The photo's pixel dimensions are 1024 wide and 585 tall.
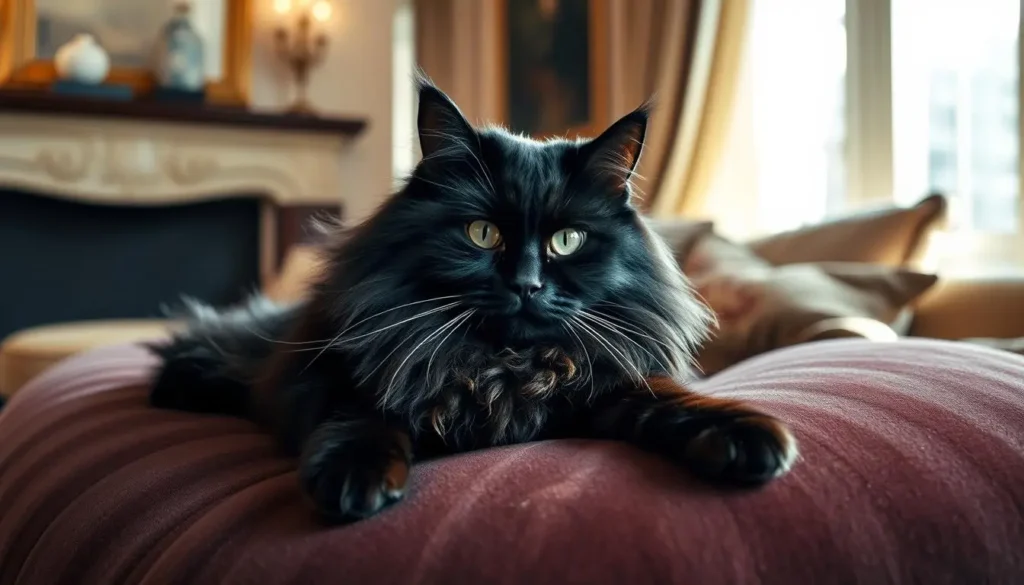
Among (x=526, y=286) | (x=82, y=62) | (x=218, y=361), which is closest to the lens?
(x=526, y=286)

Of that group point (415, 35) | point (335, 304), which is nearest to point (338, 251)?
point (335, 304)

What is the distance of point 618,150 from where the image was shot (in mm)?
992

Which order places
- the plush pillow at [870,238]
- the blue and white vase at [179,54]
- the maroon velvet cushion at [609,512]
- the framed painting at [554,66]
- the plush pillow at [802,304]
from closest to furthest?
1. the maroon velvet cushion at [609,512]
2. the plush pillow at [802,304]
3. the plush pillow at [870,238]
4. the framed painting at [554,66]
5. the blue and white vase at [179,54]

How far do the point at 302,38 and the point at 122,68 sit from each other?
2.66 ft

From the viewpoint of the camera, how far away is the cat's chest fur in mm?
880

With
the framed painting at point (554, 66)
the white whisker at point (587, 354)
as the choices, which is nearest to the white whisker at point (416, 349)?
the white whisker at point (587, 354)

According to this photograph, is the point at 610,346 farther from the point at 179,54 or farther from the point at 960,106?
the point at 179,54

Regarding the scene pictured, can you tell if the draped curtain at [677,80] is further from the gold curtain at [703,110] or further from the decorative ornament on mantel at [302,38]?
the decorative ornament on mantel at [302,38]

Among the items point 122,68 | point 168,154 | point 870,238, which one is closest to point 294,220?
point 168,154

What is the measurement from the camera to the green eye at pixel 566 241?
0.92 meters

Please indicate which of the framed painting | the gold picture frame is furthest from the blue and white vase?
the framed painting

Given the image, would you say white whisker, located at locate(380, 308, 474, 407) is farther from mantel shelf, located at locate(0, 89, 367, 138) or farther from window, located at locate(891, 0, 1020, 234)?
mantel shelf, located at locate(0, 89, 367, 138)

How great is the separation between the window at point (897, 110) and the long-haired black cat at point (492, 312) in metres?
1.57

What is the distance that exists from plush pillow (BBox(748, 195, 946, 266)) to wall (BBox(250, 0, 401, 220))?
2.56 m
